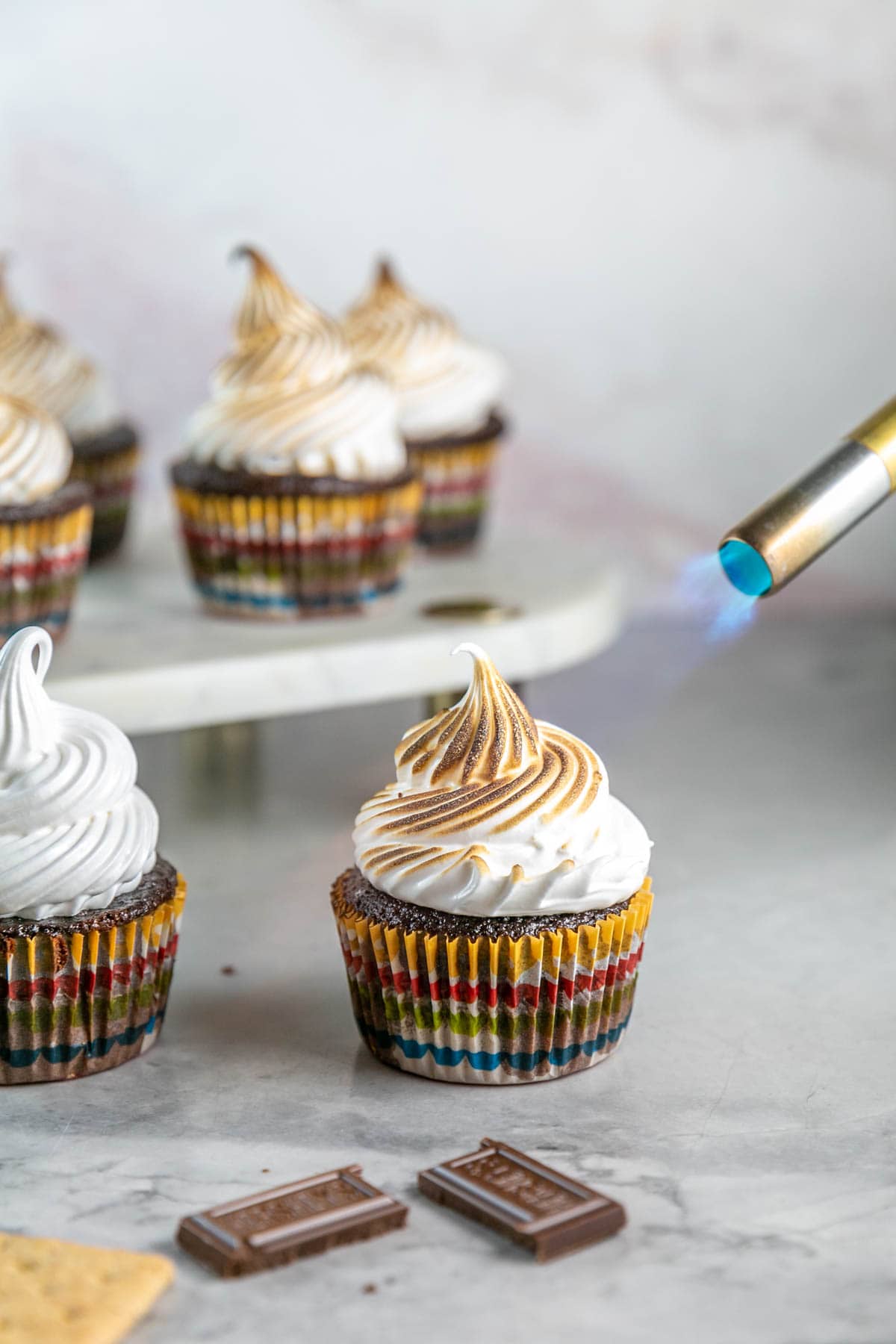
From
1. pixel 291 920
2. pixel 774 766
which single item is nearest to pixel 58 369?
pixel 291 920

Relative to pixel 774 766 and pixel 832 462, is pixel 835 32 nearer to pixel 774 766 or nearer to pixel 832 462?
pixel 774 766

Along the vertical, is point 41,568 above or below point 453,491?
below

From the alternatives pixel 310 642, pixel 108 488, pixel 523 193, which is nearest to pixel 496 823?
pixel 310 642

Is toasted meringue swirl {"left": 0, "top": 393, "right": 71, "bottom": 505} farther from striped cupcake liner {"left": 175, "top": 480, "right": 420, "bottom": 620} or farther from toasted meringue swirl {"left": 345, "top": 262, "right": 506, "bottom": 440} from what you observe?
toasted meringue swirl {"left": 345, "top": 262, "right": 506, "bottom": 440}

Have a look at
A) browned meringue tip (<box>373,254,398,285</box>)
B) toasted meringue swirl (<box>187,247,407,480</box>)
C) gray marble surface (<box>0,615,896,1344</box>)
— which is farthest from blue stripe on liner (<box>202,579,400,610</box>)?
browned meringue tip (<box>373,254,398,285</box>)

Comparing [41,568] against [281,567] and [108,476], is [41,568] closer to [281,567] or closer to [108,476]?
[281,567]

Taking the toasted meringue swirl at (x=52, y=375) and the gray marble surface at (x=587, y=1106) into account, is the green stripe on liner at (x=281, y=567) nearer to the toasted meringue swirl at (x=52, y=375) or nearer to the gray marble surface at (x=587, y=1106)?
the gray marble surface at (x=587, y=1106)
